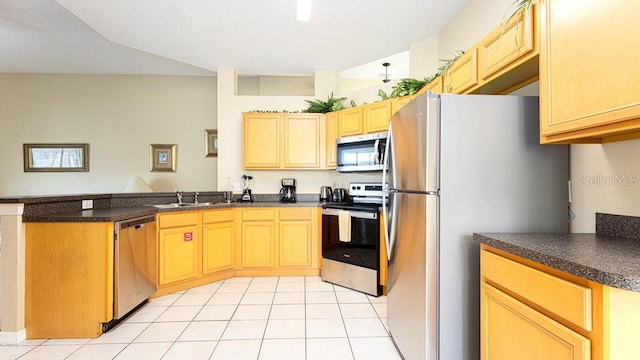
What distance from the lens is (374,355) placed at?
2.03 meters

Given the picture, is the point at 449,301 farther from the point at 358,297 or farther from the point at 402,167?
the point at 358,297

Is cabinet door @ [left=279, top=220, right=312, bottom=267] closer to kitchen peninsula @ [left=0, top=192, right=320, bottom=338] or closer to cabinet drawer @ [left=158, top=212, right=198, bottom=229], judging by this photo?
kitchen peninsula @ [left=0, top=192, right=320, bottom=338]

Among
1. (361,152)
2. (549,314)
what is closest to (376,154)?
(361,152)

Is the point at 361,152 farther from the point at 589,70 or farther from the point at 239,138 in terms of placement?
the point at 589,70

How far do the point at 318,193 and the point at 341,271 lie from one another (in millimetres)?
1288

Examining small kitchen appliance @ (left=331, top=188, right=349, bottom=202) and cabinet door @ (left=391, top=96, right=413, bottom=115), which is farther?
small kitchen appliance @ (left=331, top=188, right=349, bottom=202)

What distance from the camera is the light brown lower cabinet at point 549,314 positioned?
2.77 feet

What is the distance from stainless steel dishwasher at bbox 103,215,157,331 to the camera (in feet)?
7.83

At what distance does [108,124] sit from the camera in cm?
520

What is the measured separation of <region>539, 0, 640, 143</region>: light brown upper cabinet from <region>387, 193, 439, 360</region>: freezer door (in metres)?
0.66

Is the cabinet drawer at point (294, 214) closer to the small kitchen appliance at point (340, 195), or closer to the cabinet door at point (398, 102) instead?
the small kitchen appliance at point (340, 195)

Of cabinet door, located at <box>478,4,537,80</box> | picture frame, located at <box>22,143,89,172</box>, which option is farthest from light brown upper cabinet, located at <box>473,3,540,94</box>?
picture frame, located at <box>22,143,89,172</box>

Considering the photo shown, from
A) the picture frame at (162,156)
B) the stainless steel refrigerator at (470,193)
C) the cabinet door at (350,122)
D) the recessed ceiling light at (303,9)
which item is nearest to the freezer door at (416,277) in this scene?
the stainless steel refrigerator at (470,193)

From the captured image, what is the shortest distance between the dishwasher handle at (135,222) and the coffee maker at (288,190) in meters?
1.68
